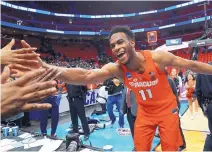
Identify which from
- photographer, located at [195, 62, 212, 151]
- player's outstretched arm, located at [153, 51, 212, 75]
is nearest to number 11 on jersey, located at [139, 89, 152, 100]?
player's outstretched arm, located at [153, 51, 212, 75]

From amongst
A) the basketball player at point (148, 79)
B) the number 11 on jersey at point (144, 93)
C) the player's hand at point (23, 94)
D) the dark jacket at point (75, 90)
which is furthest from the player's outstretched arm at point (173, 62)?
the dark jacket at point (75, 90)

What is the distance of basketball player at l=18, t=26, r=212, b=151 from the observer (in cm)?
270

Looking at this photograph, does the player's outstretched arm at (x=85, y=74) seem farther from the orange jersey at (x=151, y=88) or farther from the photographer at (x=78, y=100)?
the photographer at (x=78, y=100)

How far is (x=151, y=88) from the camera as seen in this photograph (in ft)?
8.88

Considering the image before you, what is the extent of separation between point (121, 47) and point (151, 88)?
59 centimetres

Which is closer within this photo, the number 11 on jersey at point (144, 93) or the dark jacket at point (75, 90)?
the number 11 on jersey at point (144, 93)

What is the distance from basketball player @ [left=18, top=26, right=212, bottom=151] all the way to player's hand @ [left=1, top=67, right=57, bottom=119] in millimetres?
1318

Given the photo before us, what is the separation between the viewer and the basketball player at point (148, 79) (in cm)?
270

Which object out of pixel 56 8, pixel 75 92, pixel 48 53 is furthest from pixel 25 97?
pixel 56 8

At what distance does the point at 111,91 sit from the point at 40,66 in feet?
14.5

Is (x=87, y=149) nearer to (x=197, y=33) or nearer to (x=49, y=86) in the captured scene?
(x=49, y=86)

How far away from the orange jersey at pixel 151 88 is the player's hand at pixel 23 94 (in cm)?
156

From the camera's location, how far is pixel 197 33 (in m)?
25.9

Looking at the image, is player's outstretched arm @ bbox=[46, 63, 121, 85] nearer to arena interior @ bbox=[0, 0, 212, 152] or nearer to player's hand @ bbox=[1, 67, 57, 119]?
player's hand @ bbox=[1, 67, 57, 119]
